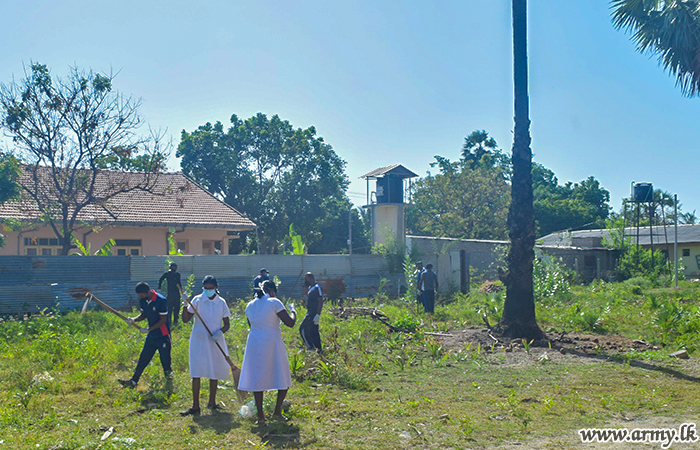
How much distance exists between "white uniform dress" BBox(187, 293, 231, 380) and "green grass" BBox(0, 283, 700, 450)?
55cm

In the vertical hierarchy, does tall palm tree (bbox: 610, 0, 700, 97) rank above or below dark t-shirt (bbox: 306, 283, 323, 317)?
above

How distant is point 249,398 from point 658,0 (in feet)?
52.6

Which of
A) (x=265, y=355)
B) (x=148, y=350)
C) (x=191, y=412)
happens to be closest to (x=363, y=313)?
(x=148, y=350)

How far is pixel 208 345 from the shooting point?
23.9 feet

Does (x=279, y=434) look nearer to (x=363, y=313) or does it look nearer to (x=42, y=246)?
(x=363, y=313)

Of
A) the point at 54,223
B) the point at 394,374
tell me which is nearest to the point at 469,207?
the point at 54,223

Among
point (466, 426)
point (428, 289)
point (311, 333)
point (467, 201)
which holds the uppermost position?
point (467, 201)

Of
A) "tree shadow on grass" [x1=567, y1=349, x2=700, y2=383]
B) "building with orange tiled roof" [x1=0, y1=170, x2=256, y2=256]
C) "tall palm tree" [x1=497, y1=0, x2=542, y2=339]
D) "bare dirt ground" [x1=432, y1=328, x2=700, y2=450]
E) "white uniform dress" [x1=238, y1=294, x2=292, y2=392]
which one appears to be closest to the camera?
"bare dirt ground" [x1=432, y1=328, x2=700, y2=450]

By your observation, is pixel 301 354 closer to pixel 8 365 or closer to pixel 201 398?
pixel 201 398

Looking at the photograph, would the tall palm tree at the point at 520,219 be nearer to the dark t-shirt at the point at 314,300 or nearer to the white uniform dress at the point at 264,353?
the dark t-shirt at the point at 314,300

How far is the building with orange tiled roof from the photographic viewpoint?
21.9 metres

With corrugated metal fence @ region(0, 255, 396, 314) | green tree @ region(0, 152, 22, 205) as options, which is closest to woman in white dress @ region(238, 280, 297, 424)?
green tree @ region(0, 152, 22, 205)

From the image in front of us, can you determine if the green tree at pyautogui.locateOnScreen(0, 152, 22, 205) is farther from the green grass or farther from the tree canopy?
the tree canopy

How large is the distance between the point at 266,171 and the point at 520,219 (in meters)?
32.3
